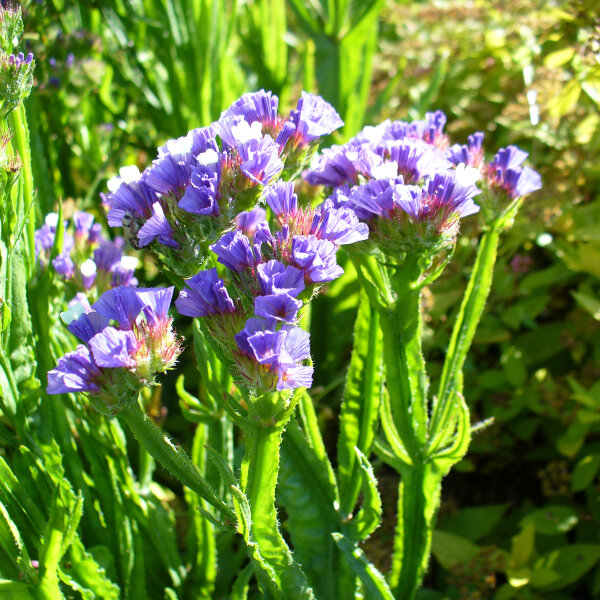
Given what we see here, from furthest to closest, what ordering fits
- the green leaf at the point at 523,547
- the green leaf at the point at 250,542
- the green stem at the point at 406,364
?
the green leaf at the point at 523,547
the green stem at the point at 406,364
the green leaf at the point at 250,542

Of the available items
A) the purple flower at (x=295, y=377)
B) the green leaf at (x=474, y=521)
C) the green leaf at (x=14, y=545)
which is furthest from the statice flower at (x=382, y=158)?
the green leaf at (x=474, y=521)

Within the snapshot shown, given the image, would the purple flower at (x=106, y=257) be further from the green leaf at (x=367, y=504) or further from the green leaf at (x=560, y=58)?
the green leaf at (x=560, y=58)

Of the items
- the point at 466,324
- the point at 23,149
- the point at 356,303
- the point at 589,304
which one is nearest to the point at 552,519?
the point at 589,304

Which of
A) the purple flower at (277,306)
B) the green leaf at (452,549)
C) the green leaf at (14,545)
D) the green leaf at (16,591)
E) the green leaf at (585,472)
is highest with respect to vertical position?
the purple flower at (277,306)

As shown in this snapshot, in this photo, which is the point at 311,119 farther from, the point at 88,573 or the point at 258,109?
the point at 88,573

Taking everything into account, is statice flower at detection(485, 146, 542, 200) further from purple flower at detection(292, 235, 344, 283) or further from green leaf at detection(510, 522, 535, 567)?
green leaf at detection(510, 522, 535, 567)

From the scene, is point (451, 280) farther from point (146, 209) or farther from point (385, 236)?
point (146, 209)

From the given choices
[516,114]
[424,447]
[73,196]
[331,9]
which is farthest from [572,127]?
[73,196]
